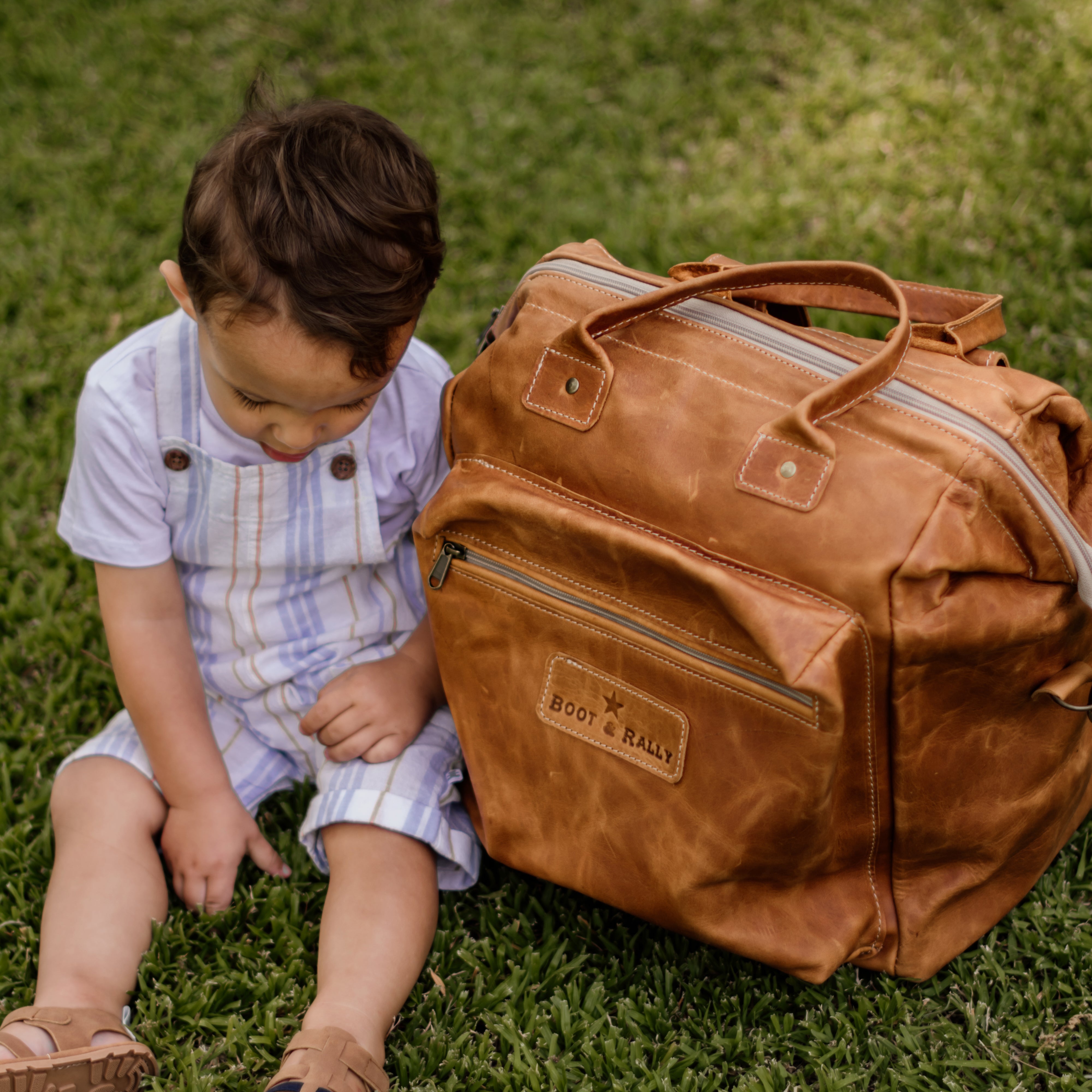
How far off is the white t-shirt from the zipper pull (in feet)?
0.83

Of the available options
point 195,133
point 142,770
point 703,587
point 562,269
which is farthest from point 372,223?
point 195,133

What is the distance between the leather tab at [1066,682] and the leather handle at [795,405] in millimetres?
413

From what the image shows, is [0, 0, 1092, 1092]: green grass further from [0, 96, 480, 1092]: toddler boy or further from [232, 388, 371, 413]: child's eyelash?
[232, 388, 371, 413]: child's eyelash

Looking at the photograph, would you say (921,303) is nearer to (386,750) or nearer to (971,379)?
(971,379)

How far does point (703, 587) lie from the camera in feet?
4.51

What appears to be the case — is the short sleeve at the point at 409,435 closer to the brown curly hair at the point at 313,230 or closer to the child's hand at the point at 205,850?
the brown curly hair at the point at 313,230

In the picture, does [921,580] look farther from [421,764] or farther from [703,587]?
[421,764]

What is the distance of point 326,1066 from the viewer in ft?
4.83

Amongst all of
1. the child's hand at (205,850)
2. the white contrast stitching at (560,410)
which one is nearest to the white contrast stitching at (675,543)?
the white contrast stitching at (560,410)

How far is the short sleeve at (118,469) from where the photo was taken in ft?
5.44

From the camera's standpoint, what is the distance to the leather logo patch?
1.49 meters

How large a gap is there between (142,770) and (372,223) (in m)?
1.01

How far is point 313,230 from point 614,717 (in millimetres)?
782

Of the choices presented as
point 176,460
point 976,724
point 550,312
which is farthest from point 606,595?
point 176,460
